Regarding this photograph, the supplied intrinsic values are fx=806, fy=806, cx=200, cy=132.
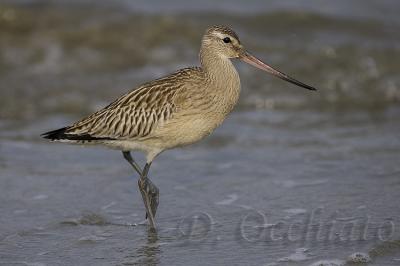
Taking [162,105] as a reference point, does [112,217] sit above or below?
below

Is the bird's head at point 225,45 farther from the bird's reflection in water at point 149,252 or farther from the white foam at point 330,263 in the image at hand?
the white foam at point 330,263

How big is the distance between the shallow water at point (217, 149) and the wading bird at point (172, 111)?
29.3 inches

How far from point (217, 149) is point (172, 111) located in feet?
8.51

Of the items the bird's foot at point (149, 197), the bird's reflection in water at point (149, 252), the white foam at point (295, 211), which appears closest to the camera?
the bird's reflection in water at point (149, 252)

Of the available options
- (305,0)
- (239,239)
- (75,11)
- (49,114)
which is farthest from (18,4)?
(239,239)

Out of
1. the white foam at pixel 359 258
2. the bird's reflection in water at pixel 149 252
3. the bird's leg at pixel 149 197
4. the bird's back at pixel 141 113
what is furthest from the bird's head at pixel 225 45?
the white foam at pixel 359 258

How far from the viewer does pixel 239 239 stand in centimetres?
767

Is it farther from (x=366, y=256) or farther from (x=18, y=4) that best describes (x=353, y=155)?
→ (x=18, y=4)

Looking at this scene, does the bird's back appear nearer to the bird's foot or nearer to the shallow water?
→ the bird's foot

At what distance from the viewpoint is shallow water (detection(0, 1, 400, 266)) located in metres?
7.61

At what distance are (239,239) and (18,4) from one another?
10.3m

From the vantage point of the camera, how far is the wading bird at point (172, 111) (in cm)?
841

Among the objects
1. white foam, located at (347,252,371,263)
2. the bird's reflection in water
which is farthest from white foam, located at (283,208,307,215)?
the bird's reflection in water

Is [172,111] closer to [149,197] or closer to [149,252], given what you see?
[149,197]
